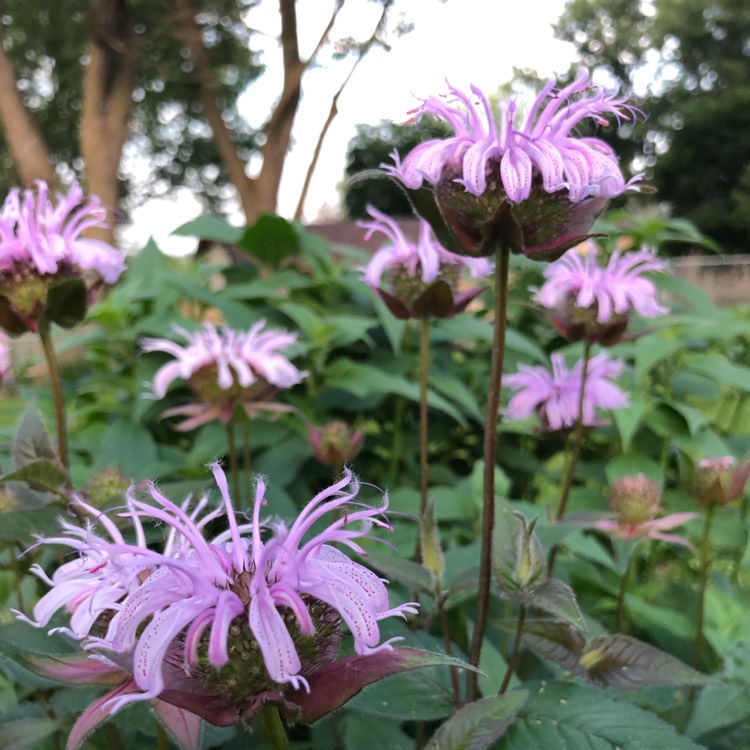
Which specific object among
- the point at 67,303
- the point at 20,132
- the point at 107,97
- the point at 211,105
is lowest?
the point at 67,303

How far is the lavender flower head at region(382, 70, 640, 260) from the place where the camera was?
0.49 metres

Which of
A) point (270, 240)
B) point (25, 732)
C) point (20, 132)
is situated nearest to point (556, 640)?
point (25, 732)

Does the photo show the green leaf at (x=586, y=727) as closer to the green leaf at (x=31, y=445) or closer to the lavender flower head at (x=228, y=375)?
the green leaf at (x=31, y=445)

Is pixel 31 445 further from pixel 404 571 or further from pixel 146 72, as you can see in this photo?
pixel 146 72

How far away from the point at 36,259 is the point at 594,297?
2.18 ft

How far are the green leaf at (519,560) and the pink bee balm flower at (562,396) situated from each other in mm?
483

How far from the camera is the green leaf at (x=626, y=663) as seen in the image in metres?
0.52

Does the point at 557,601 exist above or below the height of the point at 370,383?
below

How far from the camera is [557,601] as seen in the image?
0.47m

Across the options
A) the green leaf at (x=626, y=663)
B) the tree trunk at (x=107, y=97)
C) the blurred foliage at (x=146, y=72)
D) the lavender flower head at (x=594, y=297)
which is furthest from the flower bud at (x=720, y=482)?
the blurred foliage at (x=146, y=72)

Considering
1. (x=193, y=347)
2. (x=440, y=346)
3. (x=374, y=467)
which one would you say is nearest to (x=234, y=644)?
(x=193, y=347)

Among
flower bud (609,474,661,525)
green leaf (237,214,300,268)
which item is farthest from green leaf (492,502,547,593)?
green leaf (237,214,300,268)

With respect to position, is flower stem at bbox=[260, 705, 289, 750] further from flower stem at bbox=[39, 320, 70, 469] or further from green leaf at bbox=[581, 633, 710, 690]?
flower stem at bbox=[39, 320, 70, 469]

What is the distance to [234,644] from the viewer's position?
0.36 m
